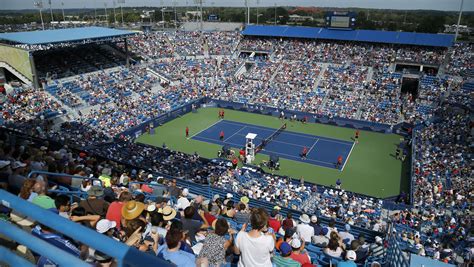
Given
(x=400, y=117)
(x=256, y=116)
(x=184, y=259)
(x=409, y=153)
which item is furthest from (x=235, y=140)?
(x=184, y=259)

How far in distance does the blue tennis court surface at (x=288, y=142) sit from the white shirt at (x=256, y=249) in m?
23.3

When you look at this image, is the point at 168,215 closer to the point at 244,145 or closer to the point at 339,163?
the point at 339,163

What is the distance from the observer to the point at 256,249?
14.4ft

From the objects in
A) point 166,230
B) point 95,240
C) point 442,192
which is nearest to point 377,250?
point 166,230

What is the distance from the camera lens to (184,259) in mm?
3582

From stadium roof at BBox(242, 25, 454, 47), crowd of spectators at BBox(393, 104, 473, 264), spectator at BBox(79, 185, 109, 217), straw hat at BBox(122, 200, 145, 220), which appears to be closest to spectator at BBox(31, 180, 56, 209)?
spectator at BBox(79, 185, 109, 217)

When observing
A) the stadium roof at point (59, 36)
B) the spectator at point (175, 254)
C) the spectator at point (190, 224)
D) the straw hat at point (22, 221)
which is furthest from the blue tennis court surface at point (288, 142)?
the straw hat at point (22, 221)

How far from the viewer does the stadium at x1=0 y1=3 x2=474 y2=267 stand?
5.65m

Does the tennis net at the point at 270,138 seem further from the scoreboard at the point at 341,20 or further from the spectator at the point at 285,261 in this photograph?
the spectator at the point at 285,261

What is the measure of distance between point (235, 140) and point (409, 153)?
14.2 meters

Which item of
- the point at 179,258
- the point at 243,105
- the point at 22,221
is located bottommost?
the point at 243,105

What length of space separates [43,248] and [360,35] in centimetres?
4941

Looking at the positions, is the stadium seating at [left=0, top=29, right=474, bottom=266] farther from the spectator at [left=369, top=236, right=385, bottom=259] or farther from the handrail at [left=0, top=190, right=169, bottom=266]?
the handrail at [left=0, top=190, right=169, bottom=266]

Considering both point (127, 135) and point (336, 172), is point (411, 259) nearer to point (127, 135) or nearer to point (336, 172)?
point (336, 172)
